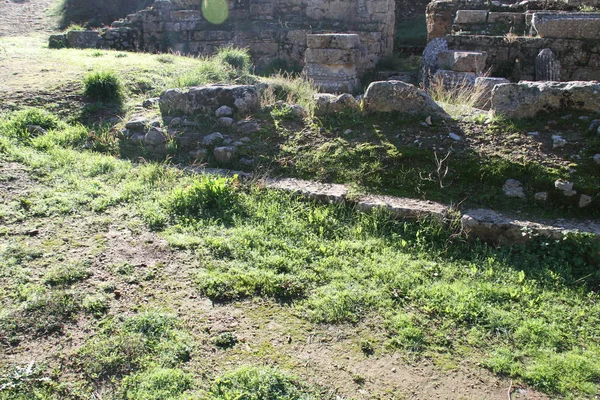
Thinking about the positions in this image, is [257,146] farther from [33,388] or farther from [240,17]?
[240,17]

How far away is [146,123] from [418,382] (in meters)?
5.03

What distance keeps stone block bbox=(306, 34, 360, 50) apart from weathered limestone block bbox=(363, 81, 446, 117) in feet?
16.9

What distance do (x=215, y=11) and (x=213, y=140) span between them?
9665 mm

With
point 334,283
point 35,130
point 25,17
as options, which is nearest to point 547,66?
point 334,283

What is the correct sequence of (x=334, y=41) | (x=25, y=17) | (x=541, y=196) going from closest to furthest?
1. (x=541, y=196)
2. (x=334, y=41)
3. (x=25, y=17)

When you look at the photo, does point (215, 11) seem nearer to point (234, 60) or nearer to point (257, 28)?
point (257, 28)

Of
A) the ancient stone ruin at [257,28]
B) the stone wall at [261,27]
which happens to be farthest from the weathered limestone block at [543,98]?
the stone wall at [261,27]

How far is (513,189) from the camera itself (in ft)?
16.0

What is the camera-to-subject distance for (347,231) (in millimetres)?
4707

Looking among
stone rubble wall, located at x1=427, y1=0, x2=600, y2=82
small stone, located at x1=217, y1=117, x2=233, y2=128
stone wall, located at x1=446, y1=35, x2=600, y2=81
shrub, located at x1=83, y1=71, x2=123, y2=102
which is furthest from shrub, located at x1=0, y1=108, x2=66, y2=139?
stone wall, located at x1=446, y1=35, x2=600, y2=81

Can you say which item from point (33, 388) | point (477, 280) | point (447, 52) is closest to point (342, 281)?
point (477, 280)

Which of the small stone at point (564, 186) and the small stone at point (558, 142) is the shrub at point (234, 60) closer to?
the small stone at point (558, 142)

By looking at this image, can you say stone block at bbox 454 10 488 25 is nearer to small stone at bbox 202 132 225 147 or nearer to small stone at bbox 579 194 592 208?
small stone at bbox 202 132 225 147

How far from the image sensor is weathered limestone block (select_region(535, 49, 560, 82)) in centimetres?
951
